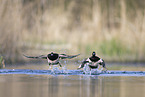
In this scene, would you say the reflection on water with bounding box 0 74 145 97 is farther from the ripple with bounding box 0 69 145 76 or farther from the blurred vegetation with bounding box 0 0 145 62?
the blurred vegetation with bounding box 0 0 145 62

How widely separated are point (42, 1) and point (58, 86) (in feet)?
54.6

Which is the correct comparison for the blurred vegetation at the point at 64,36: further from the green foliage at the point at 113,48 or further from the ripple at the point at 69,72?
the ripple at the point at 69,72

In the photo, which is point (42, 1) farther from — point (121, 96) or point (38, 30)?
point (121, 96)

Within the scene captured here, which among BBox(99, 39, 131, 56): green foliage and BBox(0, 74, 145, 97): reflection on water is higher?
BBox(99, 39, 131, 56): green foliage

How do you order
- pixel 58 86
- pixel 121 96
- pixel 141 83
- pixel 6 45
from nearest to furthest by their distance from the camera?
pixel 121 96
pixel 58 86
pixel 141 83
pixel 6 45

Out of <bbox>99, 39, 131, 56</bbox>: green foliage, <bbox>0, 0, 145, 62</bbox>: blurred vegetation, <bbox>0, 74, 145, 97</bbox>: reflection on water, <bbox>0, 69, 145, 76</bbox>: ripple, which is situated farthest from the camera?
<bbox>99, 39, 131, 56</bbox>: green foliage

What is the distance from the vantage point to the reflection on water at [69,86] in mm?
14094

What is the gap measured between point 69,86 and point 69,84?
73 cm

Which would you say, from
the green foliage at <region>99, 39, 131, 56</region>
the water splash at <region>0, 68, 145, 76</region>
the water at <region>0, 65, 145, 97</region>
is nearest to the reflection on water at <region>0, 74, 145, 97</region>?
the water at <region>0, 65, 145, 97</region>

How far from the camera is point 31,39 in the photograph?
1167 inches

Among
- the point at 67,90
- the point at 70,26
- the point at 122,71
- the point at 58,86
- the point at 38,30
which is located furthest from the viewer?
the point at 70,26

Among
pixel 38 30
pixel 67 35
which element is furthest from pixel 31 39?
pixel 67 35

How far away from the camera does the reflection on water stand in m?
14.1

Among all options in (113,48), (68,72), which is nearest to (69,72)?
(68,72)
